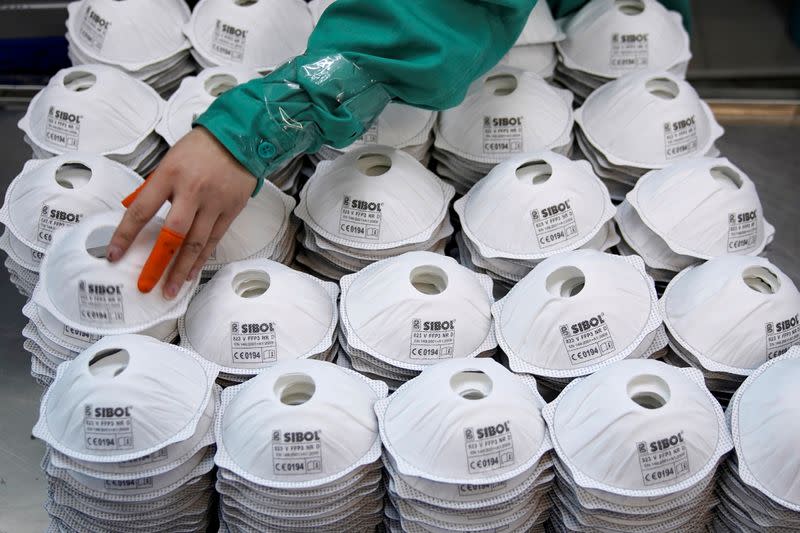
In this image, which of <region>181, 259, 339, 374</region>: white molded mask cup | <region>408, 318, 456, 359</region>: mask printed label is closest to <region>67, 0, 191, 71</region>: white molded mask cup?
<region>181, 259, 339, 374</region>: white molded mask cup

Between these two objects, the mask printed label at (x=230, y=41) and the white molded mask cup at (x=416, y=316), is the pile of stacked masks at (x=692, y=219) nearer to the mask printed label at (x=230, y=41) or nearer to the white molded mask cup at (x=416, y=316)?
the white molded mask cup at (x=416, y=316)

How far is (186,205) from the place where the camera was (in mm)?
1250

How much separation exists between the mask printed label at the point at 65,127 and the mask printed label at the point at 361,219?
0.46m

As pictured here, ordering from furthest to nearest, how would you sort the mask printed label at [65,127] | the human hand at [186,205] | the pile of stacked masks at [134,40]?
the pile of stacked masks at [134,40]
the mask printed label at [65,127]
the human hand at [186,205]

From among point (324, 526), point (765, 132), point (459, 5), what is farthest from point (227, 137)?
point (765, 132)

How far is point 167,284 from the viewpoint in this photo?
4.22 feet

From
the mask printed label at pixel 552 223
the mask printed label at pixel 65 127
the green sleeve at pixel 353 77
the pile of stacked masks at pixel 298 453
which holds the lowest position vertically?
the pile of stacked masks at pixel 298 453

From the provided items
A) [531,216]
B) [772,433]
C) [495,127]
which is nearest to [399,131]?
[495,127]

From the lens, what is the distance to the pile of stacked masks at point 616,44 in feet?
5.68

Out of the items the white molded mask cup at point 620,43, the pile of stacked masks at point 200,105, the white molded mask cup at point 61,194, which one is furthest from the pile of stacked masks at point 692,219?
the white molded mask cup at point 61,194

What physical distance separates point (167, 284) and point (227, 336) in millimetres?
107

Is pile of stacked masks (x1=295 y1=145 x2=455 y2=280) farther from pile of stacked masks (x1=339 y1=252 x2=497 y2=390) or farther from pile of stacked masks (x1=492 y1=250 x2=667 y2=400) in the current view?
pile of stacked masks (x1=492 y1=250 x2=667 y2=400)

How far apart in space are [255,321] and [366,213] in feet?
0.85

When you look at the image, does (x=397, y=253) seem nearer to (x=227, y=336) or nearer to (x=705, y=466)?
(x=227, y=336)
